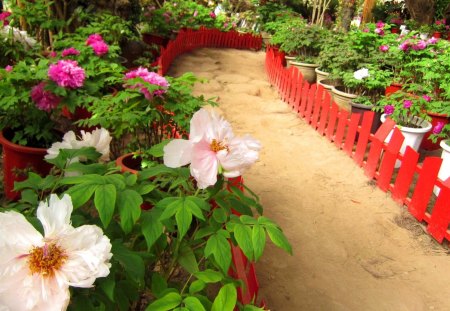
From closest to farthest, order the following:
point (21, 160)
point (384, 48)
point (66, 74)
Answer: point (66, 74) < point (21, 160) < point (384, 48)

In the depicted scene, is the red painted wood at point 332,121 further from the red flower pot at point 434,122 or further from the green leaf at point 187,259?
the green leaf at point 187,259

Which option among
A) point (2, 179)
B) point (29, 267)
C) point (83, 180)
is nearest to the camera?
point (29, 267)

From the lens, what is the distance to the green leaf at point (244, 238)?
1.13 metres

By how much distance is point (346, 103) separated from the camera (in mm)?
5668

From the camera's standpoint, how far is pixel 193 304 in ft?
3.40

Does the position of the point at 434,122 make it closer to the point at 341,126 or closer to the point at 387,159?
the point at 341,126

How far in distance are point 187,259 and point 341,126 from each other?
3.70 meters

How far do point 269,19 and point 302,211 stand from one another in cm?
1181

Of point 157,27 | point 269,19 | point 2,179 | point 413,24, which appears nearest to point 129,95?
point 2,179

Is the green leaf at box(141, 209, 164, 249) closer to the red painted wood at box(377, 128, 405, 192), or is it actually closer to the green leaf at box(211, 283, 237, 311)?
the green leaf at box(211, 283, 237, 311)

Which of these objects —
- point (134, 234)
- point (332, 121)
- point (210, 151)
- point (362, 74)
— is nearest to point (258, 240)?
point (210, 151)

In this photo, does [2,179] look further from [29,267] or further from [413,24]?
[413,24]

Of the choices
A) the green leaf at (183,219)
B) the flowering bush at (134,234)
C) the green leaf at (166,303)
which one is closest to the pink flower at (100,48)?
the flowering bush at (134,234)

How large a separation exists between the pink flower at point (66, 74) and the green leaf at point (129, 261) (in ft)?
5.99
